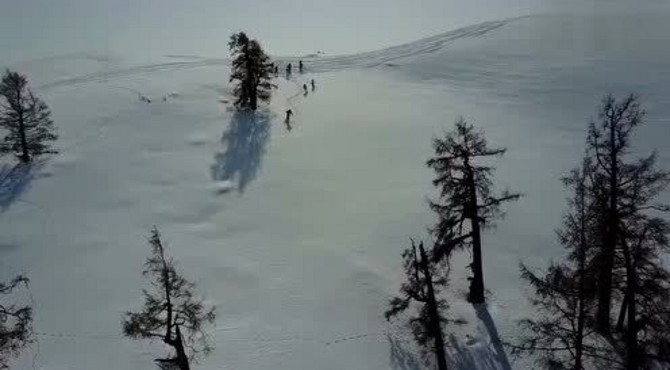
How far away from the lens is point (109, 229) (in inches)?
1791

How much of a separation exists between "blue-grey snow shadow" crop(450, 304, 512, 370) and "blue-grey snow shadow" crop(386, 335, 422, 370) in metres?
1.82

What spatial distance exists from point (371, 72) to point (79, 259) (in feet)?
178

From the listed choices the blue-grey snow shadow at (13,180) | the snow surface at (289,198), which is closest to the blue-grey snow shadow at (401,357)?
the snow surface at (289,198)

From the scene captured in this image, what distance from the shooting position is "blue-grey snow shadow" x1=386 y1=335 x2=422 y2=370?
102ft

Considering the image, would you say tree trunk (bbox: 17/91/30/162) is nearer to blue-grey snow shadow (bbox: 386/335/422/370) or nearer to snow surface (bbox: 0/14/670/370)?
snow surface (bbox: 0/14/670/370)

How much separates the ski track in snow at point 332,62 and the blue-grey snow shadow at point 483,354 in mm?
62373

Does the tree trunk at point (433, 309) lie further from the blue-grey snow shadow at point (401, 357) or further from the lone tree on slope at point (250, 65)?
the lone tree on slope at point (250, 65)

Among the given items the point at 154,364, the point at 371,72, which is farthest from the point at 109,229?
the point at 371,72

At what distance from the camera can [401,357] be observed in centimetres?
3172

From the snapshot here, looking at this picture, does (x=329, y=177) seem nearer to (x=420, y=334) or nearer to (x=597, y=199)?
(x=420, y=334)

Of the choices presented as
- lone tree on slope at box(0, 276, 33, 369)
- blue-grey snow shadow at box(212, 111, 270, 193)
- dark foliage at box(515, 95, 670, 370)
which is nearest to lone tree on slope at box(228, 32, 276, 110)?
blue-grey snow shadow at box(212, 111, 270, 193)

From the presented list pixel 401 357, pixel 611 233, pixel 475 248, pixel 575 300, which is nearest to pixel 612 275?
pixel 611 233

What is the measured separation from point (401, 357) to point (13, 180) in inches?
1411

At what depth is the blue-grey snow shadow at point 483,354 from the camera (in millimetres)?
30672
